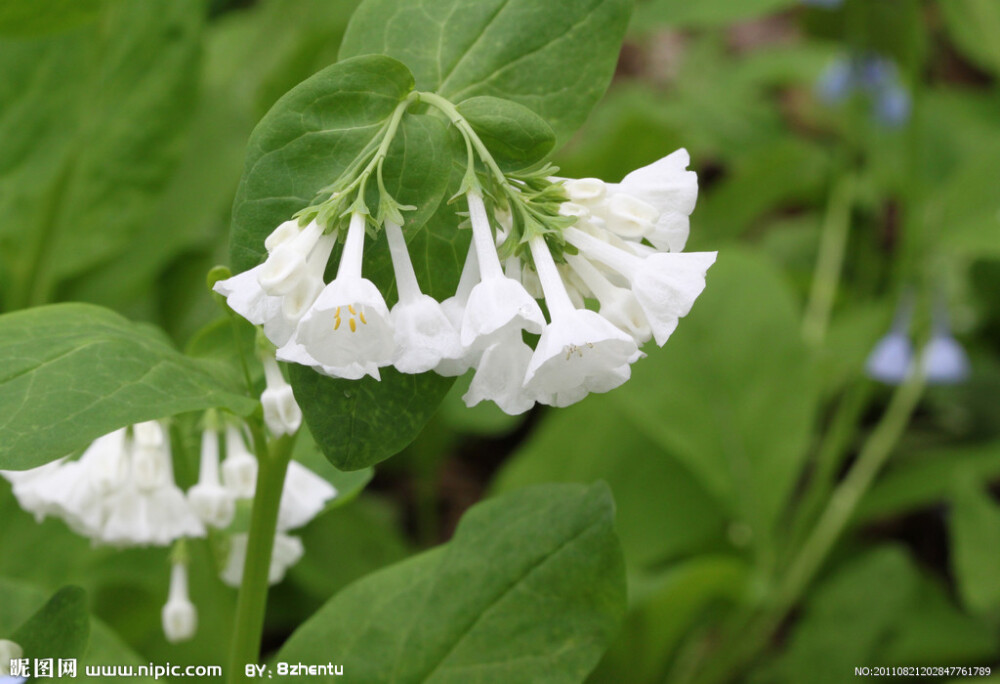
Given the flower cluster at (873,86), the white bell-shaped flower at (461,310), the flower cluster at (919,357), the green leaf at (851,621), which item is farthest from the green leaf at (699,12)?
the white bell-shaped flower at (461,310)

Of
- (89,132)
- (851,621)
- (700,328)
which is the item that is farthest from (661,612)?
(89,132)

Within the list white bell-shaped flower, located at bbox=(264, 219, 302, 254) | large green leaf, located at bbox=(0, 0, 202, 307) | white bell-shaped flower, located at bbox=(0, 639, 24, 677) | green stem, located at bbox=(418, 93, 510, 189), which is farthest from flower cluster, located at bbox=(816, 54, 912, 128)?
white bell-shaped flower, located at bbox=(0, 639, 24, 677)

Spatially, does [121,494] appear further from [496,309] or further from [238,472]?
[496,309]

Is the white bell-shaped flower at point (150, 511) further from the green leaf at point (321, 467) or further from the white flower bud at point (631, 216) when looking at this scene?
the white flower bud at point (631, 216)

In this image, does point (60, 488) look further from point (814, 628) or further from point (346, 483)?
point (814, 628)

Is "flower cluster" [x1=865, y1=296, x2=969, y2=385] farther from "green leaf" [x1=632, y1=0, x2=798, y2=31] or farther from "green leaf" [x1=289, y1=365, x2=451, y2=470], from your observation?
"green leaf" [x1=289, y1=365, x2=451, y2=470]

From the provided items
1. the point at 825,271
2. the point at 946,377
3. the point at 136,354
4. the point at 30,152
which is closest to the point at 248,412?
the point at 136,354
